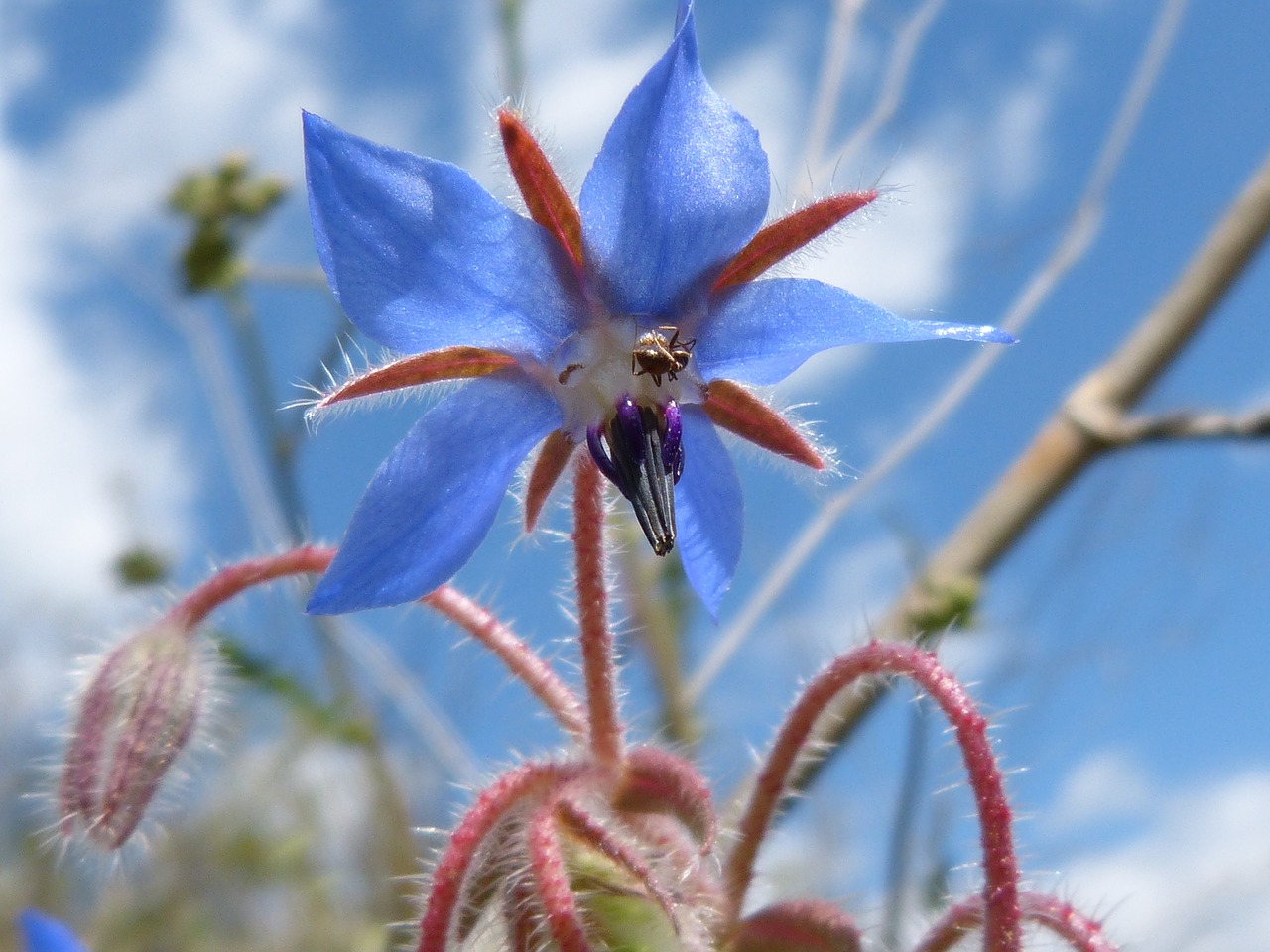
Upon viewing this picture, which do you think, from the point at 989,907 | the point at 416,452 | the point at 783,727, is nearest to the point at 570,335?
the point at 416,452

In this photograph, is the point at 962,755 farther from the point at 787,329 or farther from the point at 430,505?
the point at 430,505

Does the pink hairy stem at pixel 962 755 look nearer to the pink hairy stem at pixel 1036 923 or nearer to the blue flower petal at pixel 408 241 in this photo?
the pink hairy stem at pixel 1036 923

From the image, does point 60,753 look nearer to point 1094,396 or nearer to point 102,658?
point 102,658

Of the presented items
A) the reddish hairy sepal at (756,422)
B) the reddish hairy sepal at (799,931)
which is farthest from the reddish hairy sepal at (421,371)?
the reddish hairy sepal at (799,931)

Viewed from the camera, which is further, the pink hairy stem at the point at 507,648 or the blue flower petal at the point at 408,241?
the pink hairy stem at the point at 507,648

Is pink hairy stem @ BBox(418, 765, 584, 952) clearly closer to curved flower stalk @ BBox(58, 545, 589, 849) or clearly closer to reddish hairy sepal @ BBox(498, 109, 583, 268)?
curved flower stalk @ BBox(58, 545, 589, 849)

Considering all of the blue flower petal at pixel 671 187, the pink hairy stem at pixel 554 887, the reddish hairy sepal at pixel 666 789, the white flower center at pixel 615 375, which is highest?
the blue flower petal at pixel 671 187

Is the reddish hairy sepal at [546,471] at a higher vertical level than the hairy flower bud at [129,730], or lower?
higher

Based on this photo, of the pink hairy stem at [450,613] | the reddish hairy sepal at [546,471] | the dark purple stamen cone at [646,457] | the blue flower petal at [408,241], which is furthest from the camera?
the pink hairy stem at [450,613]
